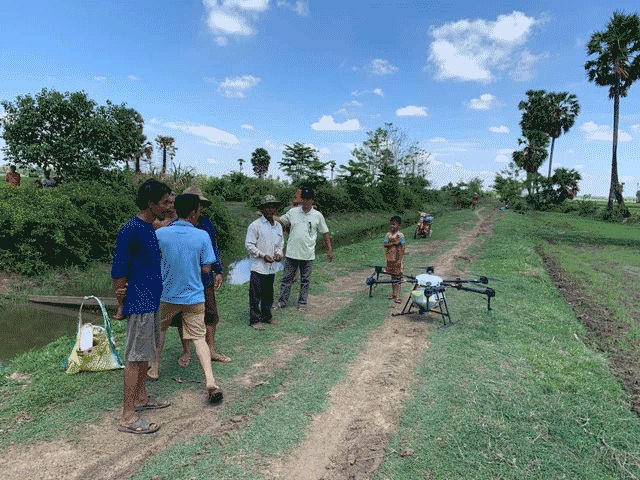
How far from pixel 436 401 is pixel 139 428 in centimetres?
259

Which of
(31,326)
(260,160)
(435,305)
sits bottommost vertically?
(31,326)

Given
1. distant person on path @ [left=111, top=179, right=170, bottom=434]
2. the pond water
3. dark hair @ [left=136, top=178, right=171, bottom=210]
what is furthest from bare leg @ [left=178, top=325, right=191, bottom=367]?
the pond water

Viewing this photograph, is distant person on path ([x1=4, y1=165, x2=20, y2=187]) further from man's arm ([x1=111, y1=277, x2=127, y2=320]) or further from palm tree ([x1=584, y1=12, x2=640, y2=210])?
palm tree ([x1=584, y1=12, x2=640, y2=210])

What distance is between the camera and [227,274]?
12.0 m

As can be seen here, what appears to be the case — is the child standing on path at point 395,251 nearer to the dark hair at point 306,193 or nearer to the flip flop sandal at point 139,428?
the dark hair at point 306,193

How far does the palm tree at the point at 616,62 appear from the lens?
30328mm

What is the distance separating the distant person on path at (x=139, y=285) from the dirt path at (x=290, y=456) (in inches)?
8.0

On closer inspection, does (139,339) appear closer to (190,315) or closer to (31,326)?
(190,315)

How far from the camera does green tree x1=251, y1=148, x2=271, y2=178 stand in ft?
234

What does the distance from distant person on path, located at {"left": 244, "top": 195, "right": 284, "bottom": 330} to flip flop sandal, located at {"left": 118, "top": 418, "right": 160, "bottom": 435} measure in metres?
2.44

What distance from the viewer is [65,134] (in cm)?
1530

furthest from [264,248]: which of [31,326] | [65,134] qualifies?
[65,134]

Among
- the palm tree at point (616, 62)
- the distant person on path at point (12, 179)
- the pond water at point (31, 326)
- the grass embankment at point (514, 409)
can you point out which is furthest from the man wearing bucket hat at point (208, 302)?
the palm tree at point (616, 62)

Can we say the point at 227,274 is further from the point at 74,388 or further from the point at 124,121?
the point at 124,121
